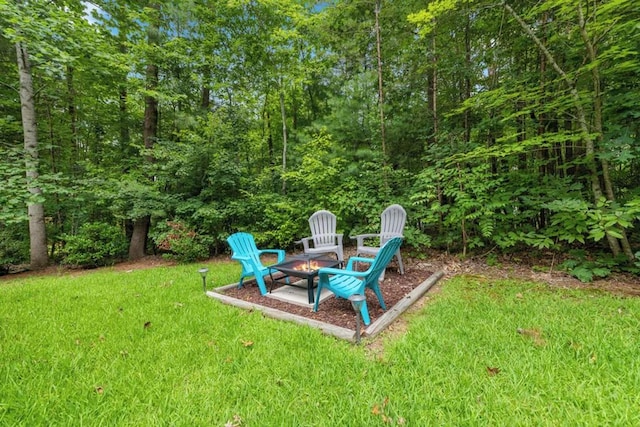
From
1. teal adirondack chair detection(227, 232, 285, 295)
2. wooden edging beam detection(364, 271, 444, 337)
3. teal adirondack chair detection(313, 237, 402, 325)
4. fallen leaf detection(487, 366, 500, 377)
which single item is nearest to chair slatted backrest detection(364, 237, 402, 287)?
teal adirondack chair detection(313, 237, 402, 325)

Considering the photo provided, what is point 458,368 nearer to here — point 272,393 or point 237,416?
point 272,393

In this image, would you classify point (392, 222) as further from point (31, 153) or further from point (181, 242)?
point (31, 153)

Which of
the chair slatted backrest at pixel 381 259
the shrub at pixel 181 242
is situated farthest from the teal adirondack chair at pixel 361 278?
the shrub at pixel 181 242

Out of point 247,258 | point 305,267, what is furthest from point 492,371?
point 247,258

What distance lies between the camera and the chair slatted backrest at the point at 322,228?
476cm

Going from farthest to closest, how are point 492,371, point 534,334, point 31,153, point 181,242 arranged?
→ point 181,242 < point 31,153 < point 534,334 < point 492,371

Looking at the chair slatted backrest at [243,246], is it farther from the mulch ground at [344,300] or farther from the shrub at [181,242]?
the shrub at [181,242]

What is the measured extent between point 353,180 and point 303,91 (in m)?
4.43

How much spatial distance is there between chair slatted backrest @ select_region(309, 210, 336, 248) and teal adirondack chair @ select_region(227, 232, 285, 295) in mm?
1081

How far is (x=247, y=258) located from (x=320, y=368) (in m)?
1.92

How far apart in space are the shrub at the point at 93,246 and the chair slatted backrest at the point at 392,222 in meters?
6.52

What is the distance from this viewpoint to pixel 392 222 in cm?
440

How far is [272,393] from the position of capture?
5.13 feet

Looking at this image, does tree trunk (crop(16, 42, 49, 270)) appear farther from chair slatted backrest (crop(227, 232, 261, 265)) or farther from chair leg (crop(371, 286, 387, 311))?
chair leg (crop(371, 286, 387, 311))
